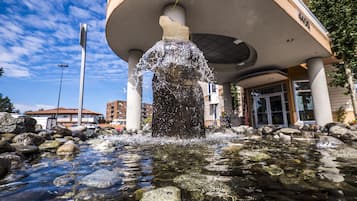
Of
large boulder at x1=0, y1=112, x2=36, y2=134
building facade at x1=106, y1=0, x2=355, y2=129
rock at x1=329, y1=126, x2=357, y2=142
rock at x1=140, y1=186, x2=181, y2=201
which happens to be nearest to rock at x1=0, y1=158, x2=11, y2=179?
rock at x1=140, y1=186, x2=181, y2=201

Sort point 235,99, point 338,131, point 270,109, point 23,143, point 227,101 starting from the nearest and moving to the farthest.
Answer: point 23,143 → point 338,131 → point 270,109 → point 227,101 → point 235,99

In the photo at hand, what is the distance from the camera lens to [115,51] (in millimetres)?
6984

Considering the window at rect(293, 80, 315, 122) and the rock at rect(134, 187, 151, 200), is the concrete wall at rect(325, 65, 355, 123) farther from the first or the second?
the rock at rect(134, 187, 151, 200)

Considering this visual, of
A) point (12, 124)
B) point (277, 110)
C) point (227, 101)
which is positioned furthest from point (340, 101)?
point (12, 124)

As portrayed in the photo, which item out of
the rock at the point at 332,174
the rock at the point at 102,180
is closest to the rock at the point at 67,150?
the rock at the point at 102,180

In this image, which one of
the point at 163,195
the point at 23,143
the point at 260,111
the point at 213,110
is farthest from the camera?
the point at 213,110

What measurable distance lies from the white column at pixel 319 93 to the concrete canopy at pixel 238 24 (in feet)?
1.86

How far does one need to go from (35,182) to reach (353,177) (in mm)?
2458

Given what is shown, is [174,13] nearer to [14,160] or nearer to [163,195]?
[14,160]

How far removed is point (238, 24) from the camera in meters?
5.27

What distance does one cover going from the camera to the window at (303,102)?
9.21m

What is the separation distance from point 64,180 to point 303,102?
38.2 ft

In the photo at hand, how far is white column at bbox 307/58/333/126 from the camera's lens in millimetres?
7066

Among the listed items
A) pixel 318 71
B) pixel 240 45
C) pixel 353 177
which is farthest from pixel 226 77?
pixel 353 177
